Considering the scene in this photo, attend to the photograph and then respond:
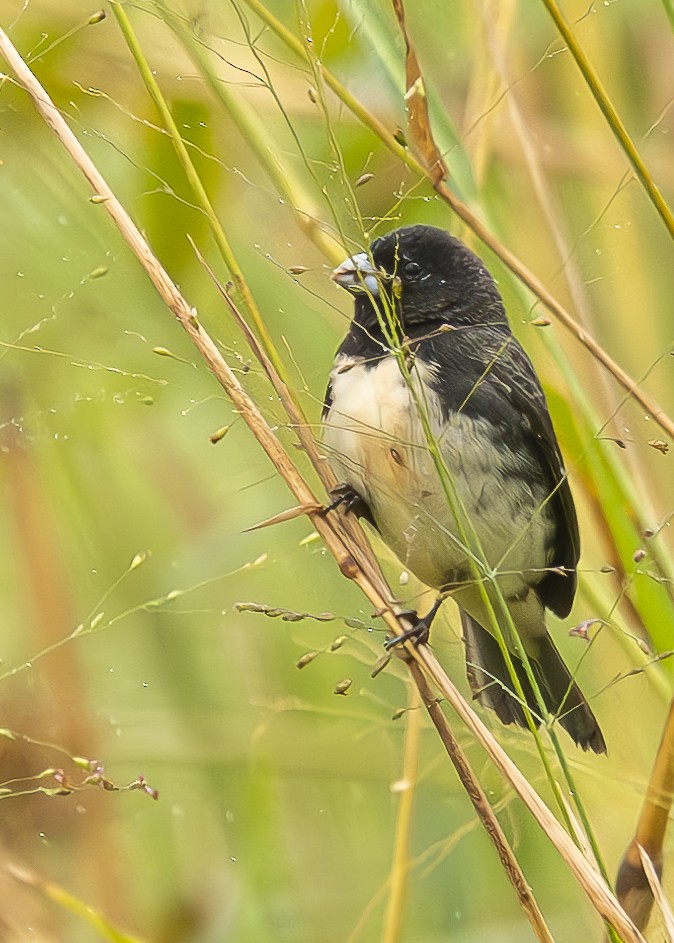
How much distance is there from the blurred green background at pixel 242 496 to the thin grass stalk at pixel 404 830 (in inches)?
1.6

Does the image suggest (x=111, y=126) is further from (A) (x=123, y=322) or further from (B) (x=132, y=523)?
(B) (x=132, y=523)

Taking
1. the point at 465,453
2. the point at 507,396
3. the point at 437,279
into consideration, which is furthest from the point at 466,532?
the point at 437,279

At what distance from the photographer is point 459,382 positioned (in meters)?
1.71

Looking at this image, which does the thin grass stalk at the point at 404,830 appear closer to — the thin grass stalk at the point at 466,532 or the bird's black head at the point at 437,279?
the thin grass stalk at the point at 466,532

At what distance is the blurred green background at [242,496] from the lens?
1487 millimetres

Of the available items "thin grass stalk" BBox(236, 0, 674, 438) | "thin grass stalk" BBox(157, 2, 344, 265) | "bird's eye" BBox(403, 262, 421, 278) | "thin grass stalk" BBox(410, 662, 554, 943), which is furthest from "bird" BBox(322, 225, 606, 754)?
"thin grass stalk" BBox(410, 662, 554, 943)

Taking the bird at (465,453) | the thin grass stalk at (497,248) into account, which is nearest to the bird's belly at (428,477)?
the bird at (465,453)

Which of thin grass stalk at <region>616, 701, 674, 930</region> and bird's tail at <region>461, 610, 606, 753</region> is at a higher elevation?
thin grass stalk at <region>616, 701, 674, 930</region>

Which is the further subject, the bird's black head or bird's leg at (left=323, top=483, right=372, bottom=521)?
the bird's black head

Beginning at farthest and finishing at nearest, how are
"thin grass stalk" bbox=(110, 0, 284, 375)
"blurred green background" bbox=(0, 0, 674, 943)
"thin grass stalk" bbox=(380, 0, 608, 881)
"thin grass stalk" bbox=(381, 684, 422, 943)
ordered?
"blurred green background" bbox=(0, 0, 674, 943) < "thin grass stalk" bbox=(381, 684, 422, 943) < "thin grass stalk" bbox=(110, 0, 284, 375) < "thin grass stalk" bbox=(380, 0, 608, 881)

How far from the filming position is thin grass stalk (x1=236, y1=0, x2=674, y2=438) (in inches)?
44.9

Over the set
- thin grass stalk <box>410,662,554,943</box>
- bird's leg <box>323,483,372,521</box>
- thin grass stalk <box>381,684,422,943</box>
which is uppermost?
bird's leg <box>323,483,372,521</box>

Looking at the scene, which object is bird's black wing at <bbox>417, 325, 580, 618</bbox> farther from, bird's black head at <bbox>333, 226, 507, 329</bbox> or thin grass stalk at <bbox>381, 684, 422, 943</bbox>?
thin grass stalk at <bbox>381, 684, 422, 943</bbox>

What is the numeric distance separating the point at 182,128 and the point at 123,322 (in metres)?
0.35
